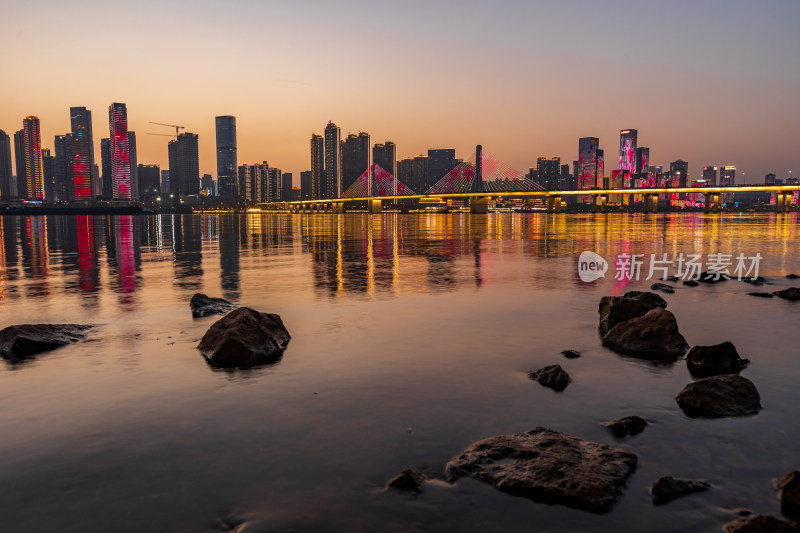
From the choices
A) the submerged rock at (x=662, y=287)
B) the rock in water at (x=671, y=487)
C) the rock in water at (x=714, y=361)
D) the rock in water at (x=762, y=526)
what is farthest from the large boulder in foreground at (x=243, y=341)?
the submerged rock at (x=662, y=287)

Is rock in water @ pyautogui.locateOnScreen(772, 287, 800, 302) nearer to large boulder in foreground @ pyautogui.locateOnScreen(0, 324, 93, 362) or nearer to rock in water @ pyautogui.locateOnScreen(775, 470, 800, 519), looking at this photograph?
rock in water @ pyautogui.locateOnScreen(775, 470, 800, 519)

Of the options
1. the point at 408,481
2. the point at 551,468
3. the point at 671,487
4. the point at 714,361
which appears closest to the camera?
the point at 671,487

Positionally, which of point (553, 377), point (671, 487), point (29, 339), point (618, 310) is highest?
point (618, 310)

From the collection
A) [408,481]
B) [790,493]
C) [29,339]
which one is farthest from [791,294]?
[29,339]

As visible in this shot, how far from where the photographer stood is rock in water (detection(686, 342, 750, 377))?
36.3ft

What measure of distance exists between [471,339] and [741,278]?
1846 cm

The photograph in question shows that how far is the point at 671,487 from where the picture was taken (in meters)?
6.40

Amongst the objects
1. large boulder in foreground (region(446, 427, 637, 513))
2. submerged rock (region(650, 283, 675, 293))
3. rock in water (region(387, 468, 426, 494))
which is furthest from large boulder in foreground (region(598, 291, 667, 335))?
rock in water (region(387, 468, 426, 494))

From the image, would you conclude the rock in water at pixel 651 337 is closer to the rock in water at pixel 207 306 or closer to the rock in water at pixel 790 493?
the rock in water at pixel 790 493

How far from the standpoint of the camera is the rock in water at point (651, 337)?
40.8 ft

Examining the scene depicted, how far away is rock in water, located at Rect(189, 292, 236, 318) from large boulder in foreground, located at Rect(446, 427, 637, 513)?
37.3 ft

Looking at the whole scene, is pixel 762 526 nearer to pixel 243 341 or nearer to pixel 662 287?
pixel 243 341

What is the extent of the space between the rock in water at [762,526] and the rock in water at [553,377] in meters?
4.35

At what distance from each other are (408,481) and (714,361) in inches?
305
